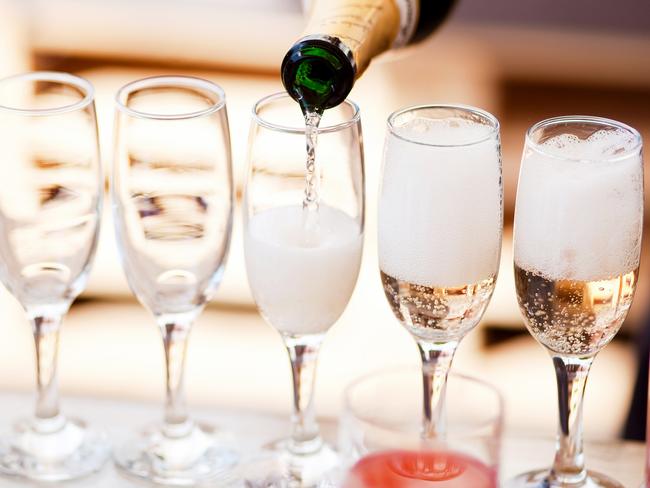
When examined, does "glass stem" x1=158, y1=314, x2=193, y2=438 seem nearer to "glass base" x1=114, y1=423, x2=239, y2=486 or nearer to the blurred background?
"glass base" x1=114, y1=423, x2=239, y2=486

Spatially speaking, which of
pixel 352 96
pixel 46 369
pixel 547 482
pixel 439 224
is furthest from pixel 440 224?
pixel 352 96

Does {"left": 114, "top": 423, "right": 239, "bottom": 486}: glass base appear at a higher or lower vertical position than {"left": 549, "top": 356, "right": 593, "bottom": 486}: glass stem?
lower

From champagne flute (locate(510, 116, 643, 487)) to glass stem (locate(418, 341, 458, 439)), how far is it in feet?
0.21

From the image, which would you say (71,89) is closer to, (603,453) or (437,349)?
(437,349)

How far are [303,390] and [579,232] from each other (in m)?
0.25

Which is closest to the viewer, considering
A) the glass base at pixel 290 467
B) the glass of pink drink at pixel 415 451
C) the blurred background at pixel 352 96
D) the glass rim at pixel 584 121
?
the glass of pink drink at pixel 415 451

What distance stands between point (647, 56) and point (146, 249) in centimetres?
259

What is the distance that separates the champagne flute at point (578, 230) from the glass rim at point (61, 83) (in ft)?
1.03

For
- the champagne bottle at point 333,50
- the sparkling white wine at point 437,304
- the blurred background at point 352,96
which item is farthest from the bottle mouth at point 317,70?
the blurred background at point 352,96

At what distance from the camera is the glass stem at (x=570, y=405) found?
2.84ft

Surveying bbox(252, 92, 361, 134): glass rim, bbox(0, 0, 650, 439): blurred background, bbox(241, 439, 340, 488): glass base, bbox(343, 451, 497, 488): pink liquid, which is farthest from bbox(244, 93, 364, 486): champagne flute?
bbox(0, 0, 650, 439): blurred background

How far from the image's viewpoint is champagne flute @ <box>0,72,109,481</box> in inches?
35.0

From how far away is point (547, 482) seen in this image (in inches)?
35.2

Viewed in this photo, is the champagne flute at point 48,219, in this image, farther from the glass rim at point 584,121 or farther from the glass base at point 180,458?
the glass rim at point 584,121
